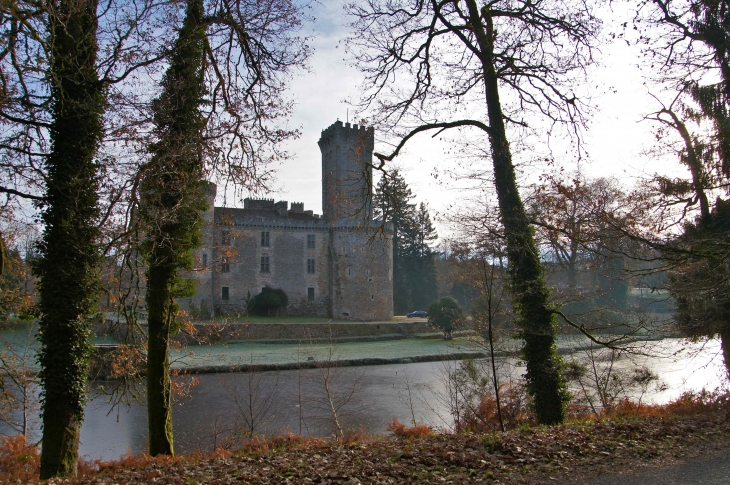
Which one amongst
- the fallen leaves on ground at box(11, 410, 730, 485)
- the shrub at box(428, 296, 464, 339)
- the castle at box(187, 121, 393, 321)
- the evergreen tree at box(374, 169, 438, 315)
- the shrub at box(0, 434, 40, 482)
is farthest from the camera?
the evergreen tree at box(374, 169, 438, 315)

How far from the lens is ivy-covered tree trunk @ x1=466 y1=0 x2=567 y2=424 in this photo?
867 cm

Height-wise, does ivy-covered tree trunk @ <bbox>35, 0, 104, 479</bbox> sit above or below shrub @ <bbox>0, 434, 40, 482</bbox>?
above

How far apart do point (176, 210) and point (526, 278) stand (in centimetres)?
587

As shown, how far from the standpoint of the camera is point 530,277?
8914 millimetres

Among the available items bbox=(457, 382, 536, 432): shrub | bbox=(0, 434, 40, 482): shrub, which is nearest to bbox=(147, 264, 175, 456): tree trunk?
bbox=(0, 434, 40, 482): shrub

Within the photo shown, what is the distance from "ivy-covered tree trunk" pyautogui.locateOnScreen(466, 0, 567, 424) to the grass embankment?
5.42ft

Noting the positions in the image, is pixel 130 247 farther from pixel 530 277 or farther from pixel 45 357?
pixel 530 277

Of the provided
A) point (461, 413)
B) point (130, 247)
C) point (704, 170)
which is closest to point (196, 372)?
point (461, 413)

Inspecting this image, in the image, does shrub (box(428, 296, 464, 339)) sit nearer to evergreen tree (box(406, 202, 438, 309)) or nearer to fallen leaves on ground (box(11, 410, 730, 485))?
evergreen tree (box(406, 202, 438, 309))

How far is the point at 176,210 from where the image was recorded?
7344 millimetres

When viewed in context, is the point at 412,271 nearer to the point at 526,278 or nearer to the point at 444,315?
the point at 444,315

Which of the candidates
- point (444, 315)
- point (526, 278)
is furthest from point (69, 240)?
point (444, 315)

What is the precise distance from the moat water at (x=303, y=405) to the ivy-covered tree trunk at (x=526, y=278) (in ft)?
2.19

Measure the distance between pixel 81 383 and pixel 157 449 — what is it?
169 cm
